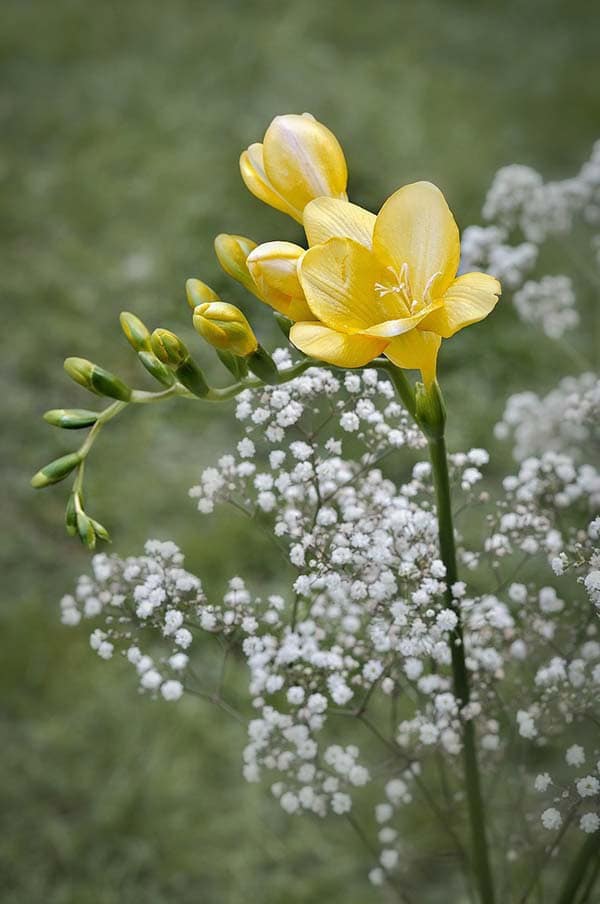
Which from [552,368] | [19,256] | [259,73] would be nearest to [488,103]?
[259,73]

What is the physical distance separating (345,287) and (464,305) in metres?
0.07

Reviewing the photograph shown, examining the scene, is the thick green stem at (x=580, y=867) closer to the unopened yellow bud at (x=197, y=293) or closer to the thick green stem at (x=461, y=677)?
the thick green stem at (x=461, y=677)

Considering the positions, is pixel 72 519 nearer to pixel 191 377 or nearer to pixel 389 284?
pixel 191 377

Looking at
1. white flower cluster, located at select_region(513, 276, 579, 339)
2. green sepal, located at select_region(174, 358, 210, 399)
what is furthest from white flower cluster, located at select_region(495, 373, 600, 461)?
green sepal, located at select_region(174, 358, 210, 399)

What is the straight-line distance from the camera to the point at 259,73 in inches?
104

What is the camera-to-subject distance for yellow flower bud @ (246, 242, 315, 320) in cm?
52

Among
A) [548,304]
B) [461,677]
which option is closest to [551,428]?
[548,304]

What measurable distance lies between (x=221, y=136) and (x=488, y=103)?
0.69 metres

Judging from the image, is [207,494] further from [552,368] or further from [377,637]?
[552,368]

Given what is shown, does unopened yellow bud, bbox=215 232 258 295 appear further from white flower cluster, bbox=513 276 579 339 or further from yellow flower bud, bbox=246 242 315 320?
white flower cluster, bbox=513 276 579 339

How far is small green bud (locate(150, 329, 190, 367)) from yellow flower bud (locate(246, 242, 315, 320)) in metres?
0.06

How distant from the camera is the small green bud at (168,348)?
21.2 inches

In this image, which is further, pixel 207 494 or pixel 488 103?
pixel 488 103

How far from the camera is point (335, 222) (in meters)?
0.54
